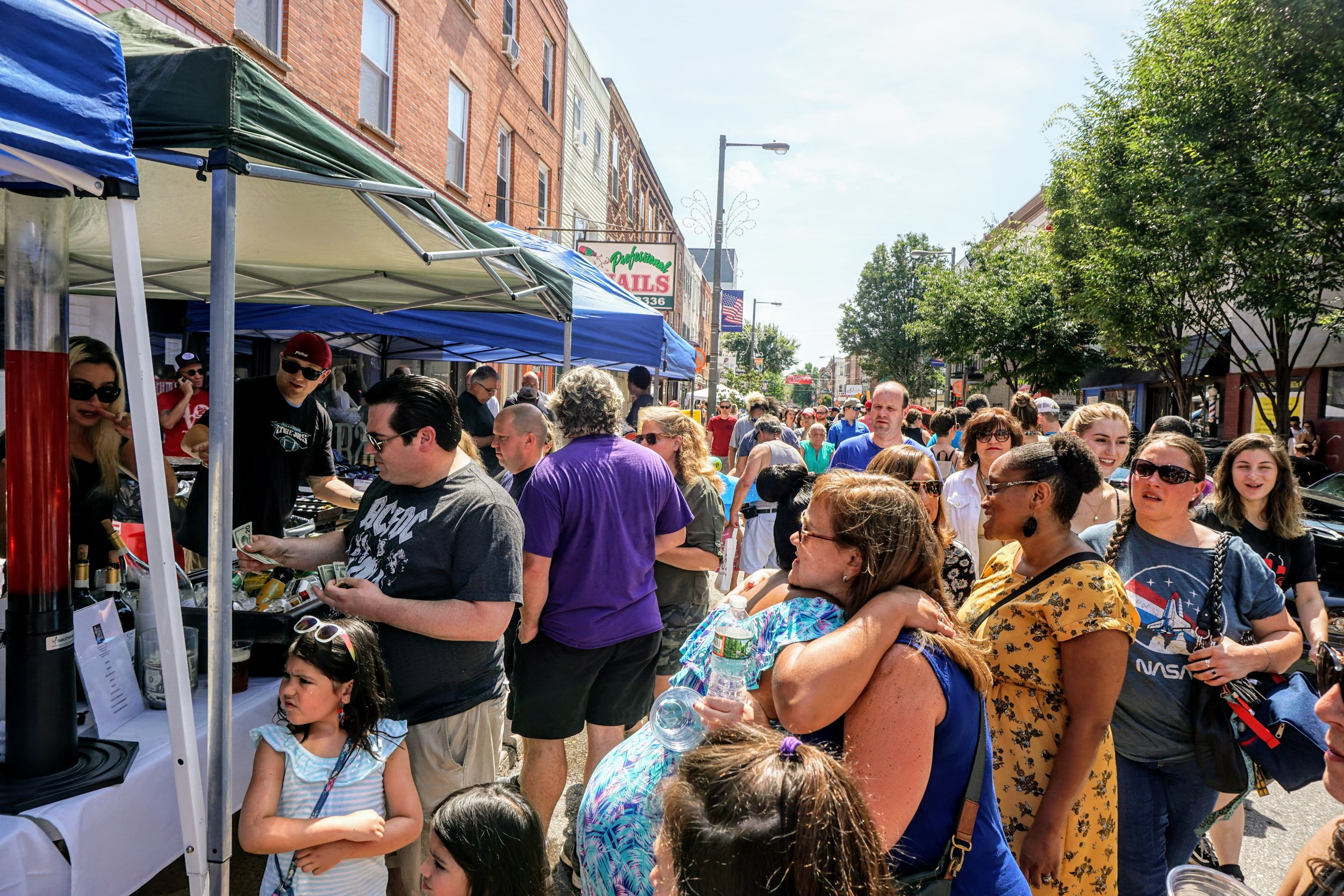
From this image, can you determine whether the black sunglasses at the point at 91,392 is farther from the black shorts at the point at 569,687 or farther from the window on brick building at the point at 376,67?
the window on brick building at the point at 376,67

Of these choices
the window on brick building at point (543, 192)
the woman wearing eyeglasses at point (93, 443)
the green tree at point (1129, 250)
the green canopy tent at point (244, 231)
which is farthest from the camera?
the window on brick building at point (543, 192)

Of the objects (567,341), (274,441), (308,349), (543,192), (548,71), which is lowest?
(274,441)

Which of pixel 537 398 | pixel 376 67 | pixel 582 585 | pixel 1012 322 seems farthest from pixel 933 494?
pixel 1012 322

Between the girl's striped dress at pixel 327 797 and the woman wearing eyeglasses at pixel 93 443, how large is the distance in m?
1.38

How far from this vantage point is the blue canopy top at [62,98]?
1508 millimetres

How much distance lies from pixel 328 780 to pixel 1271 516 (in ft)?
13.2

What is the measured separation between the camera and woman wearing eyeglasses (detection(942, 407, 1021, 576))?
4516 millimetres

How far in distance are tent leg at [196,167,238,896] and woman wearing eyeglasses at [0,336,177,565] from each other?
1.08 m

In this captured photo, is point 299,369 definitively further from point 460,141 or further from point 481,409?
point 460,141

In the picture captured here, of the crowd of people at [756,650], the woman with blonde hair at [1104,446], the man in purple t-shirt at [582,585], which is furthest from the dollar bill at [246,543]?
the woman with blonde hair at [1104,446]

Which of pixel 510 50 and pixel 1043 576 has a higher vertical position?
pixel 510 50

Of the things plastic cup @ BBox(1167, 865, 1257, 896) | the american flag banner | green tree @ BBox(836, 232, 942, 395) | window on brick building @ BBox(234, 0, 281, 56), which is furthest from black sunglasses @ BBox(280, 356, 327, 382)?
green tree @ BBox(836, 232, 942, 395)

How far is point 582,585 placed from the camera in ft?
11.0

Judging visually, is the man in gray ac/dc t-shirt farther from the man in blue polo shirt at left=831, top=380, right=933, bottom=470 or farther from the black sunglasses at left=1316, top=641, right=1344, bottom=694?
the man in blue polo shirt at left=831, top=380, right=933, bottom=470
